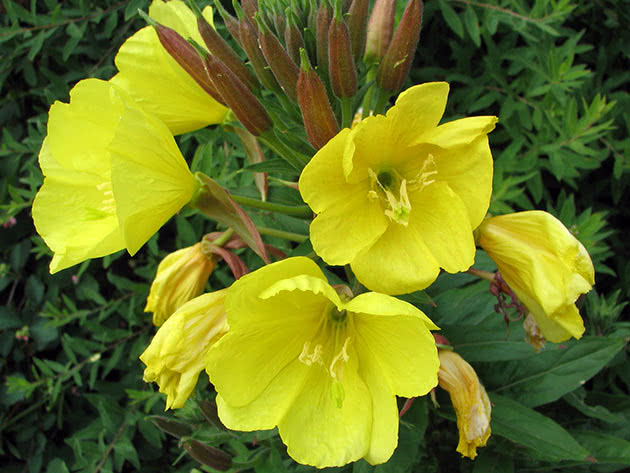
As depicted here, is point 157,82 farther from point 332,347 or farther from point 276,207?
point 332,347

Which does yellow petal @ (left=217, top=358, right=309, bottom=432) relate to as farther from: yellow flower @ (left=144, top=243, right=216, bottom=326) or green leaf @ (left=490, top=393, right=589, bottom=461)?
green leaf @ (left=490, top=393, right=589, bottom=461)

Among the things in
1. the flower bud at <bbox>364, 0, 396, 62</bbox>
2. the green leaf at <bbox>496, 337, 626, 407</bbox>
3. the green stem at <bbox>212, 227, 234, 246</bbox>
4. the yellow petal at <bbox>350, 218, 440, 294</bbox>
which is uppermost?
the flower bud at <bbox>364, 0, 396, 62</bbox>

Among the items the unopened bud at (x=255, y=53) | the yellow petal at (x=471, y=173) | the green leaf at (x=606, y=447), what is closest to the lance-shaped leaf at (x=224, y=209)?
the unopened bud at (x=255, y=53)

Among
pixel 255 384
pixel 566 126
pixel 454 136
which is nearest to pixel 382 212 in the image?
pixel 454 136

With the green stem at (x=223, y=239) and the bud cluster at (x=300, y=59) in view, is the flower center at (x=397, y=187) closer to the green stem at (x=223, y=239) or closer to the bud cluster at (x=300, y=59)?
the bud cluster at (x=300, y=59)

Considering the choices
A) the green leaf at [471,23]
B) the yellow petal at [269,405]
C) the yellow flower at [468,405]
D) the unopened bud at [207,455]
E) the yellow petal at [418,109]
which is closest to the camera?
the yellow petal at [418,109]

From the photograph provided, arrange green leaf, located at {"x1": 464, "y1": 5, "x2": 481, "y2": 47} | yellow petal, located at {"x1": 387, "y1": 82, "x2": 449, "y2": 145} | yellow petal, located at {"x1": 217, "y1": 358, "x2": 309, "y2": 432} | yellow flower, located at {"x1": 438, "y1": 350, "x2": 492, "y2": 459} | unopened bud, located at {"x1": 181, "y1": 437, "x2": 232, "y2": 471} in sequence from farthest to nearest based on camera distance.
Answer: green leaf, located at {"x1": 464, "y1": 5, "x2": 481, "y2": 47}
unopened bud, located at {"x1": 181, "y1": 437, "x2": 232, "y2": 471}
yellow flower, located at {"x1": 438, "y1": 350, "x2": 492, "y2": 459}
yellow petal, located at {"x1": 217, "y1": 358, "x2": 309, "y2": 432}
yellow petal, located at {"x1": 387, "y1": 82, "x2": 449, "y2": 145}

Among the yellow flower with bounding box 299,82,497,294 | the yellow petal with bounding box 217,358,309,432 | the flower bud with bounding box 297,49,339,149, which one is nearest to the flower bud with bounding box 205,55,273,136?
the flower bud with bounding box 297,49,339,149
